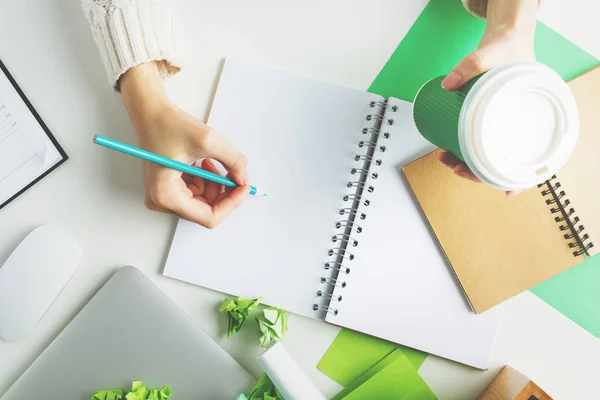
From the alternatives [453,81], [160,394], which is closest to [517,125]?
[453,81]

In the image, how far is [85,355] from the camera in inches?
31.3

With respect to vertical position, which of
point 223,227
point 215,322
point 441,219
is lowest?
point 215,322

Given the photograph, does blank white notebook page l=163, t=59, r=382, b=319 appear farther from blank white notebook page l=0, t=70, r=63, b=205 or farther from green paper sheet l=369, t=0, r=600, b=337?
blank white notebook page l=0, t=70, r=63, b=205

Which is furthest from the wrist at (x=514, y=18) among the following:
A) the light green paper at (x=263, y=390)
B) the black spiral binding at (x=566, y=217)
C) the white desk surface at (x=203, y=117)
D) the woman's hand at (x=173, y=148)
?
the light green paper at (x=263, y=390)

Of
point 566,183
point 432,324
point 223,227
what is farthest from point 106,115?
point 566,183

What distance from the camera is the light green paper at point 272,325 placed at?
2.57 ft

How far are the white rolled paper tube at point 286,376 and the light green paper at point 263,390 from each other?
0.02 metres

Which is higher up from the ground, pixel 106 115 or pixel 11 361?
pixel 106 115

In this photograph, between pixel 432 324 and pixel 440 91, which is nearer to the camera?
pixel 440 91

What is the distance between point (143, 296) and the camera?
0.80 m

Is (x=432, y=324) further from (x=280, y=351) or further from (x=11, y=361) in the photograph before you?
(x=11, y=361)

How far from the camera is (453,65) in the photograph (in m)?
0.81

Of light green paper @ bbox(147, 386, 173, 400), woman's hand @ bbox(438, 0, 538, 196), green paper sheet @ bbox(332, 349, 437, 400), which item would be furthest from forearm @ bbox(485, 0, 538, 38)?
light green paper @ bbox(147, 386, 173, 400)

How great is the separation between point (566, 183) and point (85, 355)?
2.71 ft
